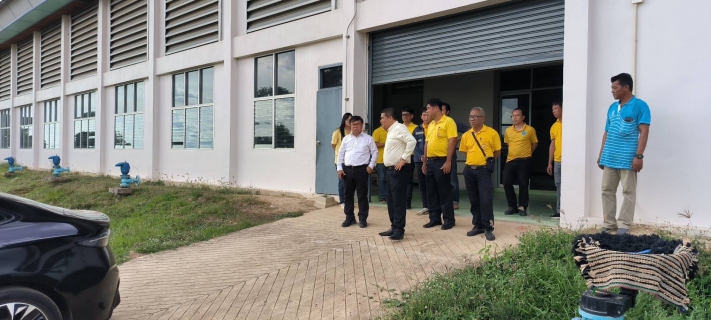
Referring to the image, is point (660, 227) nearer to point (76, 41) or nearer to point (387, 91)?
point (387, 91)

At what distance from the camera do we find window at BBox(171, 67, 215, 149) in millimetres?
12195

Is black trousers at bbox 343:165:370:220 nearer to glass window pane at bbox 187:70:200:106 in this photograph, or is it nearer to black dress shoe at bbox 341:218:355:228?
black dress shoe at bbox 341:218:355:228

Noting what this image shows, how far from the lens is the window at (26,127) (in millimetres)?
22434

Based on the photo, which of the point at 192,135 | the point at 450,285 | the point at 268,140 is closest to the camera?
the point at 450,285

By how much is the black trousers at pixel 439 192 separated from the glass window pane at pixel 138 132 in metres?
11.5

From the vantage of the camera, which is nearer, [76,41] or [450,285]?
[450,285]

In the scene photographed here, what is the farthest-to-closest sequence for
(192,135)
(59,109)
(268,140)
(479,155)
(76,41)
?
(59,109)
(76,41)
(192,135)
(268,140)
(479,155)

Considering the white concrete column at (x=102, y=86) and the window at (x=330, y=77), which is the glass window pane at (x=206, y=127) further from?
the white concrete column at (x=102, y=86)

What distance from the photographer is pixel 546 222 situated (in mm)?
6344

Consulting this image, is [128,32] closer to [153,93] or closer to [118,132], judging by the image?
[153,93]

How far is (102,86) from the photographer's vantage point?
1645 cm

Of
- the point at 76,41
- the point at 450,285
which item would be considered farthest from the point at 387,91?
the point at 76,41

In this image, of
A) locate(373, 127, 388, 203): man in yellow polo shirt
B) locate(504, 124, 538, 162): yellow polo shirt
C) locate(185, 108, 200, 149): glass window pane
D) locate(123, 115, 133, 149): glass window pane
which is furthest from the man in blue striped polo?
locate(123, 115, 133, 149): glass window pane

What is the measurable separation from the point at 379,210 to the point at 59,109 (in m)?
17.4
